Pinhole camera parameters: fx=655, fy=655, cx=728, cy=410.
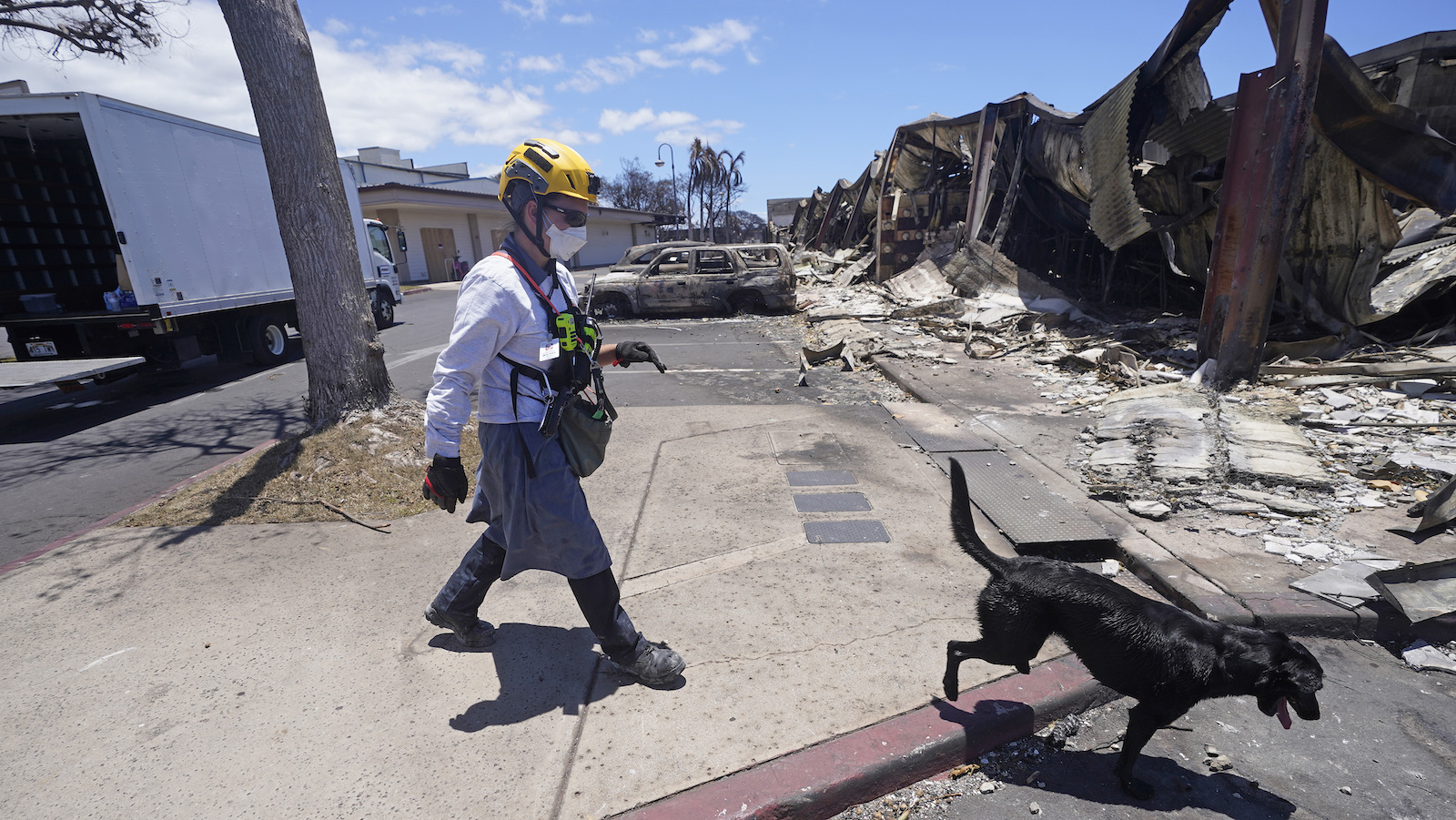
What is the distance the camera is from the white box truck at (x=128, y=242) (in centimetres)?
754

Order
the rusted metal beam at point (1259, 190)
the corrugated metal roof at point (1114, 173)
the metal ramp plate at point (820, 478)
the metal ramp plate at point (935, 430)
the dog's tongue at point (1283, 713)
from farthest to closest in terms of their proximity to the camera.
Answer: the corrugated metal roof at point (1114, 173) < the rusted metal beam at point (1259, 190) < the metal ramp plate at point (935, 430) < the metal ramp plate at point (820, 478) < the dog's tongue at point (1283, 713)

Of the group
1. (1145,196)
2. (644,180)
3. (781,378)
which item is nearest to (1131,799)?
(781,378)

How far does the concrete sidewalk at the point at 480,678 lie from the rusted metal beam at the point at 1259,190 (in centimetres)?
406

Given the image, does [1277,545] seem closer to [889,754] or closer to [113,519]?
[889,754]

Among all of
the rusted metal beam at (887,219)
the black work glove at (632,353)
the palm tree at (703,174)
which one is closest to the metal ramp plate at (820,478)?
the black work glove at (632,353)

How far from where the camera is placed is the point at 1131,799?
2119 mm

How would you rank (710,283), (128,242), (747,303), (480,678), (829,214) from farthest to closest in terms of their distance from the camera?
(829,214) < (747,303) < (710,283) < (128,242) < (480,678)

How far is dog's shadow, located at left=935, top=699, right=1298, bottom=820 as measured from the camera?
6.78 feet

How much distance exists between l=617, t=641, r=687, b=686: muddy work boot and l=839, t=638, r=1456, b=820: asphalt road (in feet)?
2.62

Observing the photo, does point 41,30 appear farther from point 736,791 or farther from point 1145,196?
point 1145,196

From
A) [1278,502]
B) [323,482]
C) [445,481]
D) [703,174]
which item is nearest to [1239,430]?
[1278,502]

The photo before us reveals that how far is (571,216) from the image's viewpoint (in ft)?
8.24

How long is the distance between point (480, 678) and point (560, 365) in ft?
4.39

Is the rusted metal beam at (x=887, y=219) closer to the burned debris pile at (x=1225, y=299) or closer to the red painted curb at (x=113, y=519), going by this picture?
the burned debris pile at (x=1225, y=299)
